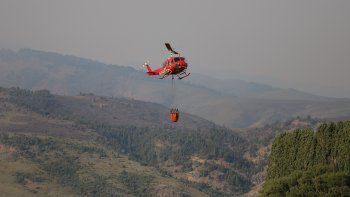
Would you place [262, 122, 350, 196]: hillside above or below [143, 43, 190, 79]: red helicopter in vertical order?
below

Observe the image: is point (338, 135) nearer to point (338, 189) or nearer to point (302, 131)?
point (302, 131)

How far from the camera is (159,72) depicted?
98812mm

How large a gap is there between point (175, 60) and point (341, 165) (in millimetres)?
55380

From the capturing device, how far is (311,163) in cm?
13700

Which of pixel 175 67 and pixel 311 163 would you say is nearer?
pixel 175 67

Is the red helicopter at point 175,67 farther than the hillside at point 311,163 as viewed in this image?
No

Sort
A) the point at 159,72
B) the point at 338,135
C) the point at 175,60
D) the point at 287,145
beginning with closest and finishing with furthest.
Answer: the point at 175,60, the point at 159,72, the point at 338,135, the point at 287,145

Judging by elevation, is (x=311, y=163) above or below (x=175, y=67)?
below

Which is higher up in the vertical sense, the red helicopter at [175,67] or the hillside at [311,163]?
the red helicopter at [175,67]

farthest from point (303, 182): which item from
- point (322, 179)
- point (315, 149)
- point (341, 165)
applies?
point (315, 149)

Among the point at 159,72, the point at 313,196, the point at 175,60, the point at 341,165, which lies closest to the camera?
the point at 175,60

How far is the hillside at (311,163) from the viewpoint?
107m

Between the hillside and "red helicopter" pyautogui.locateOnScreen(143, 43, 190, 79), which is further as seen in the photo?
the hillside

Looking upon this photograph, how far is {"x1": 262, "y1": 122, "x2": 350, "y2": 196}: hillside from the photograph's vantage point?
107 m
